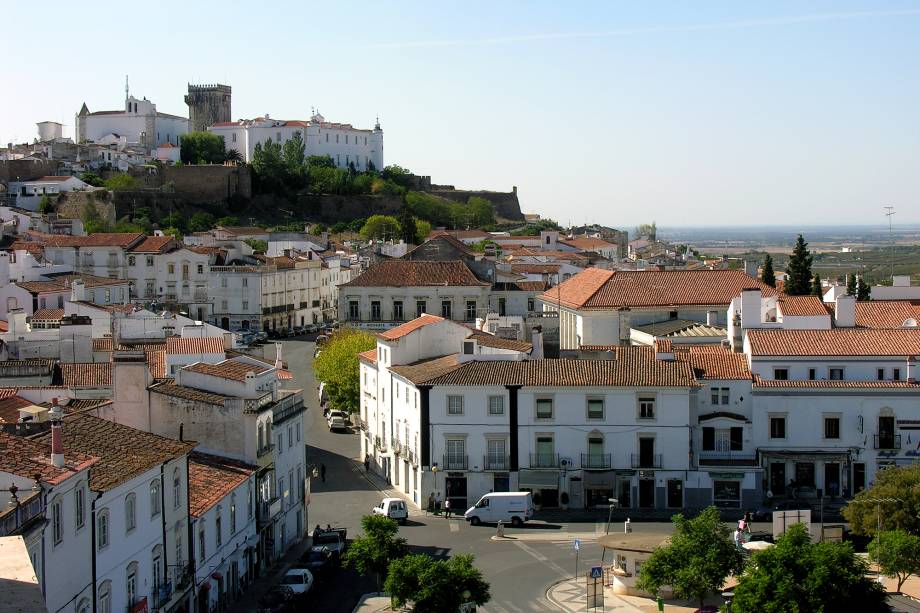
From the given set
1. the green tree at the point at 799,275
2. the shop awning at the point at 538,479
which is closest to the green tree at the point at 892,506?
the shop awning at the point at 538,479

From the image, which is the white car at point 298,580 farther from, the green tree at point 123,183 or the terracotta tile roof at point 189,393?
the green tree at point 123,183

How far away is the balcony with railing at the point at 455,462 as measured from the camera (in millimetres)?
43906

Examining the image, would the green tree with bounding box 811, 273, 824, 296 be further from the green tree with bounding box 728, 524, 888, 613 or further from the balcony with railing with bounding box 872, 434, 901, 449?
the green tree with bounding box 728, 524, 888, 613

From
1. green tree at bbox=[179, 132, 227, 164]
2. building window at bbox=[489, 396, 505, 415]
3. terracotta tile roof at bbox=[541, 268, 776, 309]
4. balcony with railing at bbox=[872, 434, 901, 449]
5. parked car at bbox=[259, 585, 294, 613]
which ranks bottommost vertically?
parked car at bbox=[259, 585, 294, 613]

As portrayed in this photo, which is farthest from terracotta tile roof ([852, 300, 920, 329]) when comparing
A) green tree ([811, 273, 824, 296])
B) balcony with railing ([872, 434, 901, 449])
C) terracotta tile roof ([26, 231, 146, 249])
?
terracotta tile roof ([26, 231, 146, 249])

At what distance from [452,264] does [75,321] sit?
102 ft

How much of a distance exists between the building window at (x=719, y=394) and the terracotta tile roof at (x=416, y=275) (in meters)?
33.2

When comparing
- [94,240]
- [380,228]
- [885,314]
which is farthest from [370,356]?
[380,228]

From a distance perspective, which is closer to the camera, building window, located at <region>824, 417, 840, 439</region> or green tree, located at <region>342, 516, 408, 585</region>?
green tree, located at <region>342, 516, 408, 585</region>

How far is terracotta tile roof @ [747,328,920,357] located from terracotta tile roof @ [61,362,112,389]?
19.5 m

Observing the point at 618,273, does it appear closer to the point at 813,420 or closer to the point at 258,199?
the point at 813,420

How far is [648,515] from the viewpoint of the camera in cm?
4262

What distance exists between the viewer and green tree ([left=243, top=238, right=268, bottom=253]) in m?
109

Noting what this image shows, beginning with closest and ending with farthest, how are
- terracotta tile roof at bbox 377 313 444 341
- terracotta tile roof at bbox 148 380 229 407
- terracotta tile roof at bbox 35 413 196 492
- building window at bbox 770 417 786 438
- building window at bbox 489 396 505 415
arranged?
1. terracotta tile roof at bbox 35 413 196 492
2. terracotta tile roof at bbox 148 380 229 407
3. building window at bbox 489 396 505 415
4. building window at bbox 770 417 786 438
5. terracotta tile roof at bbox 377 313 444 341
